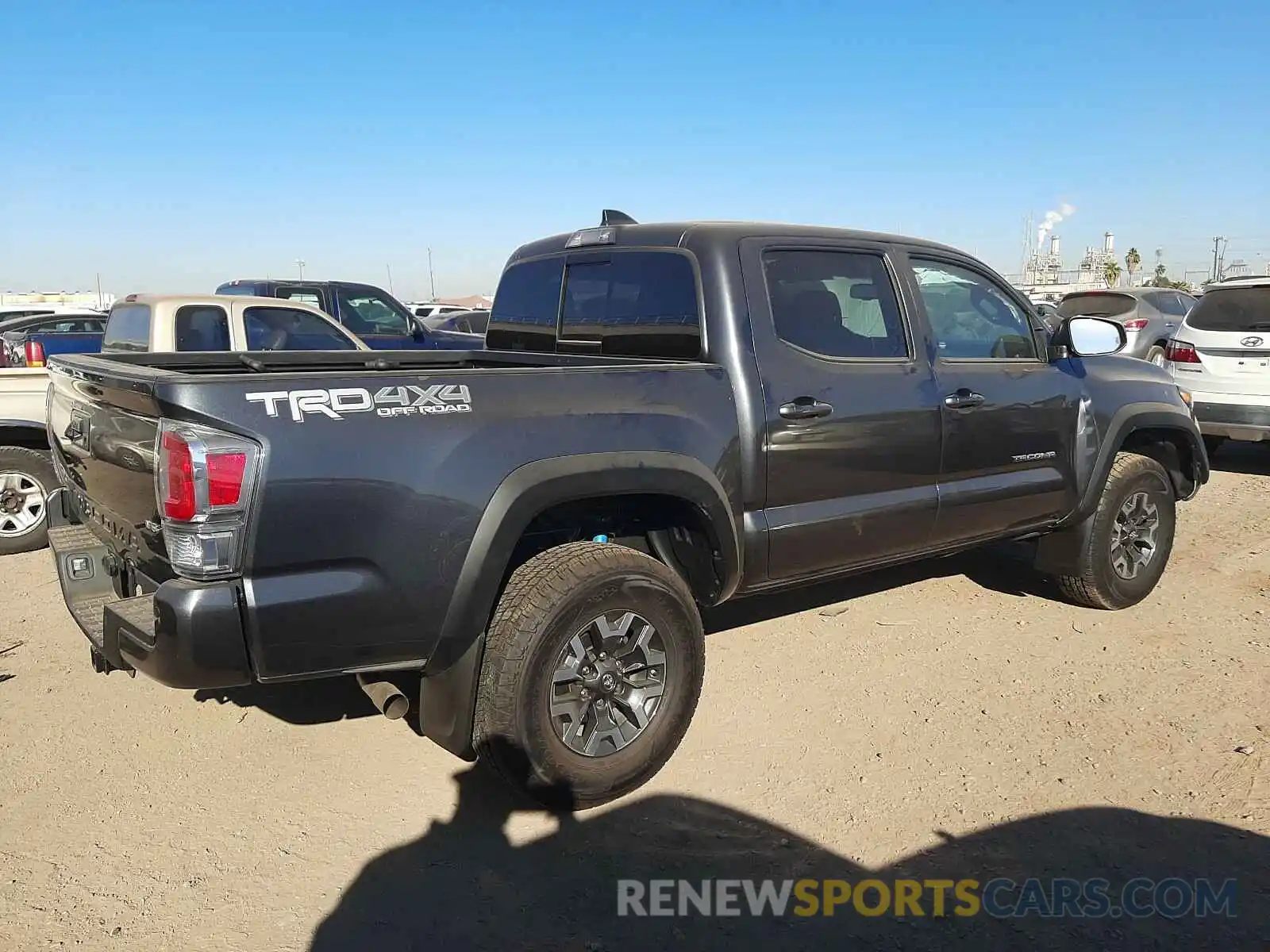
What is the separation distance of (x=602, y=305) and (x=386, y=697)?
6.43 feet

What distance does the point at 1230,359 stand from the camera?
8.43m

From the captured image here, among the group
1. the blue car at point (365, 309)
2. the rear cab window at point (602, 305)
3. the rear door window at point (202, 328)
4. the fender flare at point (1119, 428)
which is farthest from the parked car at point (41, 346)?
the fender flare at point (1119, 428)

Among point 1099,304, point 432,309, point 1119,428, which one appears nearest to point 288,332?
point 1119,428

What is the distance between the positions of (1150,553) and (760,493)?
9.83ft

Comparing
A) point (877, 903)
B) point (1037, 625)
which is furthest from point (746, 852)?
A: point (1037, 625)

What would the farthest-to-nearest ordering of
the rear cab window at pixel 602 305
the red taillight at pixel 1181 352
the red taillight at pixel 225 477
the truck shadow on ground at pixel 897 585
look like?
the red taillight at pixel 1181 352
the truck shadow on ground at pixel 897 585
the rear cab window at pixel 602 305
the red taillight at pixel 225 477

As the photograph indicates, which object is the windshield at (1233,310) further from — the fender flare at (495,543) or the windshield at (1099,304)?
the fender flare at (495,543)

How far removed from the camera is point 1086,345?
4695 mm

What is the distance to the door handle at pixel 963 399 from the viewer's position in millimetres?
4215

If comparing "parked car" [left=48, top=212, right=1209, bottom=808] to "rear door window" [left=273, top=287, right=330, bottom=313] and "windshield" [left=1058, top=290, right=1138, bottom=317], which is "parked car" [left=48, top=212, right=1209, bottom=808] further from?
"windshield" [left=1058, top=290, right=1138, bottom=317]

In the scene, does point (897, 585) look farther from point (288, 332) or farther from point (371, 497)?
point (288, 332)

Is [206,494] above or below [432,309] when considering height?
below

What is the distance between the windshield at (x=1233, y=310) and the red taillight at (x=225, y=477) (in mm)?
8859

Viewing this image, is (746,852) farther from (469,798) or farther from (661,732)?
(469,798)
